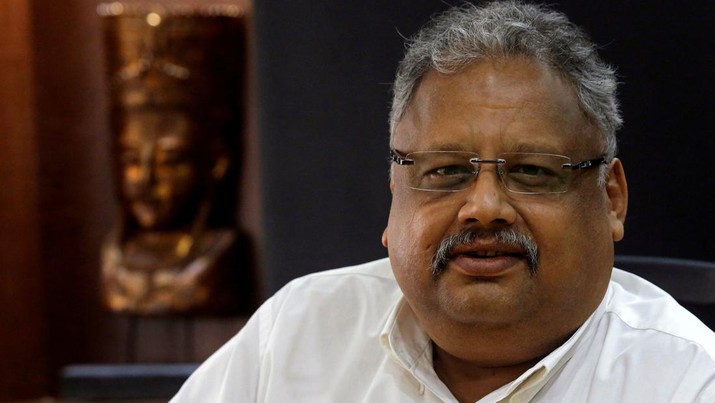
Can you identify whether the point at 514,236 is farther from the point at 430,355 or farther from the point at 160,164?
the point at 160,164

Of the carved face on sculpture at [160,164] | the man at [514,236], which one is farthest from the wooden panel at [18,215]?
the man at [514,236]

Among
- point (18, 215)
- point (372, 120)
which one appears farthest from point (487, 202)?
point (18, 215)

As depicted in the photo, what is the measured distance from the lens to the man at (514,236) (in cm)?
136

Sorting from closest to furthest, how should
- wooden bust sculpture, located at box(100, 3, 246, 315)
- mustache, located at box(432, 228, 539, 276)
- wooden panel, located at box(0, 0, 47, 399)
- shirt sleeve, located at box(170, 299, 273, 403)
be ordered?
mustache, located at box(432, 228, 539, 276) → shirt sleeve, located at box(170, 299, 273, 403) → wooden bust sculpture, located at box(100, 3, 246, 315) → wooden panel, located at box(0, 0, 47, 399)

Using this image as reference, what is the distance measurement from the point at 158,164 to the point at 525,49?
9.13 ft

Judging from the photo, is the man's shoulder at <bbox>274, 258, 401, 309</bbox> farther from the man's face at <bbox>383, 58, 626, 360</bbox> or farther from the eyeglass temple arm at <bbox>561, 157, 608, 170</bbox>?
the eyeglass temple arm at <bbox>561, 157, 608, 170</bbox>

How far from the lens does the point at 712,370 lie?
1316mm

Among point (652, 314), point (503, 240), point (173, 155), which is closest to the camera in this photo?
point (503, 240)

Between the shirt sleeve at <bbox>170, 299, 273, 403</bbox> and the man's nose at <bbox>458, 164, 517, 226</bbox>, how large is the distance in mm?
428

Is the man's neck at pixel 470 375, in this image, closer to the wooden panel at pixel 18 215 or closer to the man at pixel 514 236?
the man at pixel 514 236

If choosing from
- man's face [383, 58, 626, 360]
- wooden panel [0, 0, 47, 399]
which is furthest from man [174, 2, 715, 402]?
wooden panel [0, 0, 47, 399]

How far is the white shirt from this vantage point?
1361mm

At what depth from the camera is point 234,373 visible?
1602 mm

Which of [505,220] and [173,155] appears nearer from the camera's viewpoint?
[505,220]
